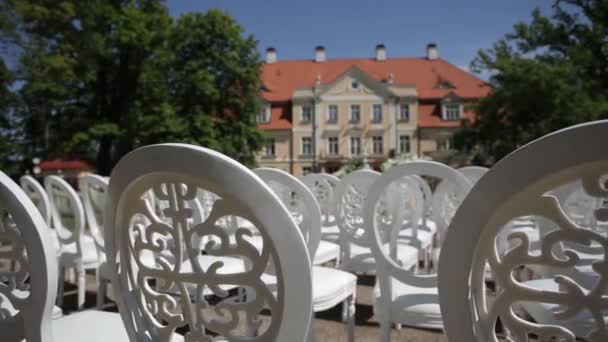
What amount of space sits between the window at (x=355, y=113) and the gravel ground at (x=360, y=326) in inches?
1272

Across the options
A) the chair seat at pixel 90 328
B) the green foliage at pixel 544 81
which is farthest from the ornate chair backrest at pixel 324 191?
the green foliage at pixel 544 81

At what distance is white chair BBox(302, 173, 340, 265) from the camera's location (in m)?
3.47

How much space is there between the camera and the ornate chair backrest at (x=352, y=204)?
3391 mm

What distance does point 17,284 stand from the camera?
141cm

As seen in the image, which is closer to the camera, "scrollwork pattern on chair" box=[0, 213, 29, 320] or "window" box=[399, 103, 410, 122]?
"scrollwork pattern on chair" box=[0, 213, 29, 320]

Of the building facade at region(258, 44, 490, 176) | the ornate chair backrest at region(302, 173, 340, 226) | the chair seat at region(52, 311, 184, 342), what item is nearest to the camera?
the chair seat at region(52, 311, 184, 342)

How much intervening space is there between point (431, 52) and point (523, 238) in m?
42.4

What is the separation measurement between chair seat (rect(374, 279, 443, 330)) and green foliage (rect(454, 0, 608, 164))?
16259mm

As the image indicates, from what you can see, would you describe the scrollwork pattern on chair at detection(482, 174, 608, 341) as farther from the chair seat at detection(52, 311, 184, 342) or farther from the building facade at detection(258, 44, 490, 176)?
the building facade at detection(258, 44, 490, 176)

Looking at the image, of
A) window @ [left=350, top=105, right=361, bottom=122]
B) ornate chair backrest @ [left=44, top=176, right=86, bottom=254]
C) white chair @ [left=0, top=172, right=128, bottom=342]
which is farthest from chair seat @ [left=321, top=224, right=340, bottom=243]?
window @ [left=350, top=105, right=361, bottom=122]

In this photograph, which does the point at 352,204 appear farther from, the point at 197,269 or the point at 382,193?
the point at 197,269

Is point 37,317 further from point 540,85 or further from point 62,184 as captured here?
point 540,85

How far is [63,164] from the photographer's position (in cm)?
2378

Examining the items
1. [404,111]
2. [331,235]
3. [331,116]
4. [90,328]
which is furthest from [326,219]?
[404,111]
